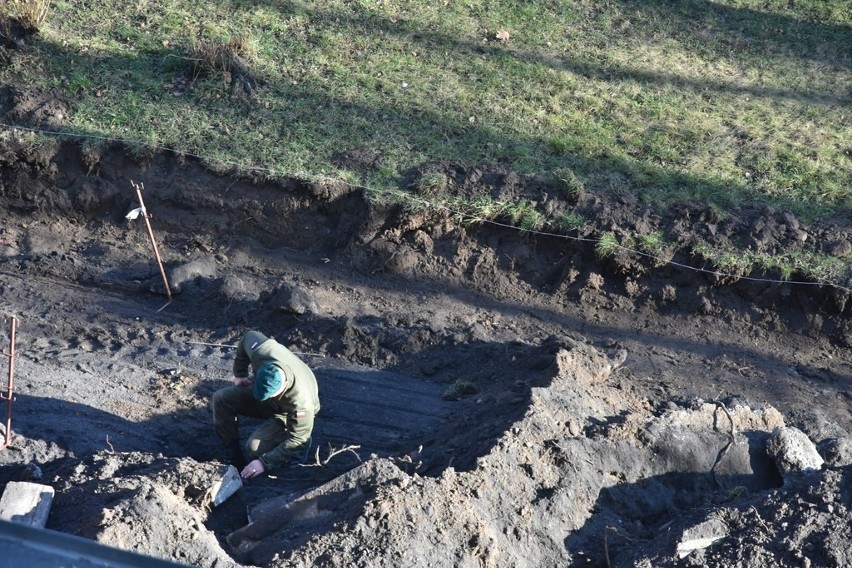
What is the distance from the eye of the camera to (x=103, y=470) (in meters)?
6.73

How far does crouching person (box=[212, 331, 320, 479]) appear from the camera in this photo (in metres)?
7.21

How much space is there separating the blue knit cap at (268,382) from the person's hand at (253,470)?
1.56 ft

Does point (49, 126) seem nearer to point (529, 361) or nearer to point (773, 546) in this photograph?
point (529, 361)

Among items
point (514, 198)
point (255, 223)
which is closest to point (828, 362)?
point (514, 198)

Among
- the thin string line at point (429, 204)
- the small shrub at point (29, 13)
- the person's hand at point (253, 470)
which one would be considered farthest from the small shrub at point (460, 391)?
the small shrub at point (29, 13)

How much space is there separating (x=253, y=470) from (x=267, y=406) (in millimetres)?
515

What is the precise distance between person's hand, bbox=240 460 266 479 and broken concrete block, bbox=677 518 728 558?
9.64 ft

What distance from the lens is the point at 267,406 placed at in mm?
7480

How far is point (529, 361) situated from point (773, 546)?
105 inches

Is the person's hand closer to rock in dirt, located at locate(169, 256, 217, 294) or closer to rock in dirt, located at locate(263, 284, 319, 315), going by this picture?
rock in dirt, located at locate(263, 284, 319, 315)

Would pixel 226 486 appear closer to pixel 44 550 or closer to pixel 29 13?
pixel 44 550

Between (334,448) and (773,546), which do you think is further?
(334,448)

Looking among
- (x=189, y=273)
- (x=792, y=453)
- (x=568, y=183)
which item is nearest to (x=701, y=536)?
(x=792, y=453)

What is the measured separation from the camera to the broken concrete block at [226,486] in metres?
6.62
